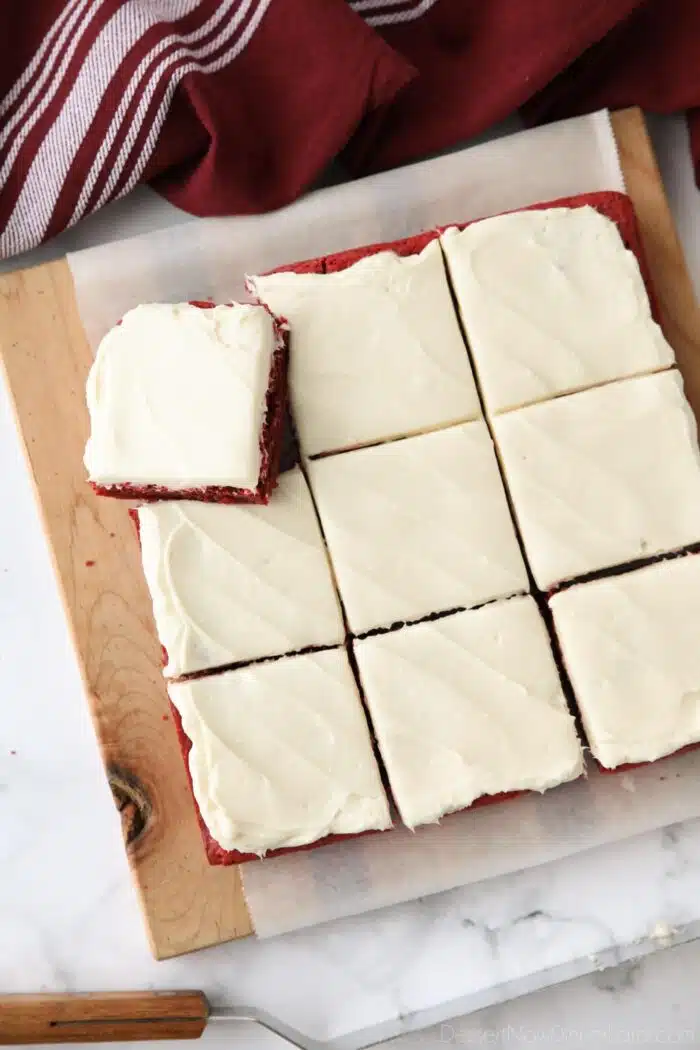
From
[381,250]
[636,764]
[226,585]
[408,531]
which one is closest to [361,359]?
[381,250]

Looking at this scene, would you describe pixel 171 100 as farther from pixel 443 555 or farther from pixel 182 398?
pixel 443 555

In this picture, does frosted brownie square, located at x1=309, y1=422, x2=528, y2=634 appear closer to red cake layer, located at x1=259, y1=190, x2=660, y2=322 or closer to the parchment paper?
red cake layer, located at x1=259, y1=190, x2=660, y2=322

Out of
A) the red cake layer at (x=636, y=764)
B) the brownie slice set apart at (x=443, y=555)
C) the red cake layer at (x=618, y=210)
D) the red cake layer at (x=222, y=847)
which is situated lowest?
the red cake layer at (x=636, y=764)

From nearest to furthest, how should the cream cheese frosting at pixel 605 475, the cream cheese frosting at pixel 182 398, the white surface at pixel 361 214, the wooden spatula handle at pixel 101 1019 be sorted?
the cream cheese frosting at pixel 182 398 < the cream cheese frosting at pixel 605 475 < the wooden spatula handle at pixel 101 1019 < the white surface at pixel 361 214

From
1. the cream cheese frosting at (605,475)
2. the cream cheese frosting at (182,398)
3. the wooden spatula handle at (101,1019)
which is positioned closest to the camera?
the cream cheese frosting at (182,398)

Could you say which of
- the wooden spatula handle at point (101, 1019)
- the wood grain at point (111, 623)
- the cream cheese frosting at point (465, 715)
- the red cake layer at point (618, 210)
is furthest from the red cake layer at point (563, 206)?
the wooden spatula handle at point (101, 1019)

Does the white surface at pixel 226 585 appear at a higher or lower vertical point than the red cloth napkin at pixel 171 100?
lower

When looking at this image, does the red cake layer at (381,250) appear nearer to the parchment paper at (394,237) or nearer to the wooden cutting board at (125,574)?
the parchment paper at (394,237)

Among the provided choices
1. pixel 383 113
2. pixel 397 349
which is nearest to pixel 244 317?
pixel 397 349
